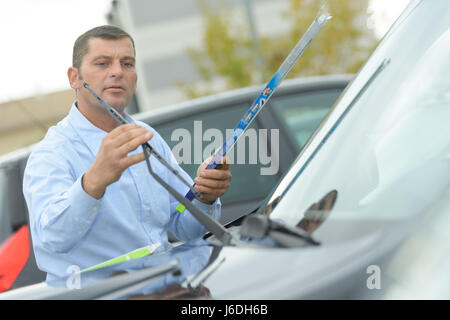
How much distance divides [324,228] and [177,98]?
32.7 meters

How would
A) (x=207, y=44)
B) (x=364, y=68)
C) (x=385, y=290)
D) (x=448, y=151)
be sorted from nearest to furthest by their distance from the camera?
(x=385, y=290)
(x=448, y=151)
(x=364, y=68)
(x=207, y=44)

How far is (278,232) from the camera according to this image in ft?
3.94

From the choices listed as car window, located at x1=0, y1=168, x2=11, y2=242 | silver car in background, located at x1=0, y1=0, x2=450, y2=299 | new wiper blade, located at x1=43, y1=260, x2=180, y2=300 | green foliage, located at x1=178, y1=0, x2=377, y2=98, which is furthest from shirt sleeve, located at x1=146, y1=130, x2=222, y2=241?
green foliage, located at x1=178, y1=0, x2=377, y2=98

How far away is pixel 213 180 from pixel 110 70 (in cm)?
40

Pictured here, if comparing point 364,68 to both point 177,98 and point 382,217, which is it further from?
point 177,98

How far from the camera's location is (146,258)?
1492 mm

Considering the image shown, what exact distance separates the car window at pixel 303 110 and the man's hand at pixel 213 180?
6.58 ft

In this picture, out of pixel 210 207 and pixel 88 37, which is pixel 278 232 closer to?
pixel 210 207

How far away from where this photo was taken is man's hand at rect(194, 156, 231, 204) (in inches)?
68.2

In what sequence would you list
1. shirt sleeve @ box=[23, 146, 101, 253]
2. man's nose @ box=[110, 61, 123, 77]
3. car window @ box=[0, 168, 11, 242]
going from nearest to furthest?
1. shirt sleeve @ box=[23, 146, 101, 253]
2. man's nose @ box=[110, 61, 123, 77]
3. car window @ box=[0, 168, 11, 242]

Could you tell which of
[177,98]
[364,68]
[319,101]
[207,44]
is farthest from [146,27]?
[364,68]

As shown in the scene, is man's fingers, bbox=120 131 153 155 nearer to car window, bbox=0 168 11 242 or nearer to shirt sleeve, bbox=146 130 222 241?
shirt sleeve, bbox=146 130 222 241

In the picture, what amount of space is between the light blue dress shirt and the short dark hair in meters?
0.18
